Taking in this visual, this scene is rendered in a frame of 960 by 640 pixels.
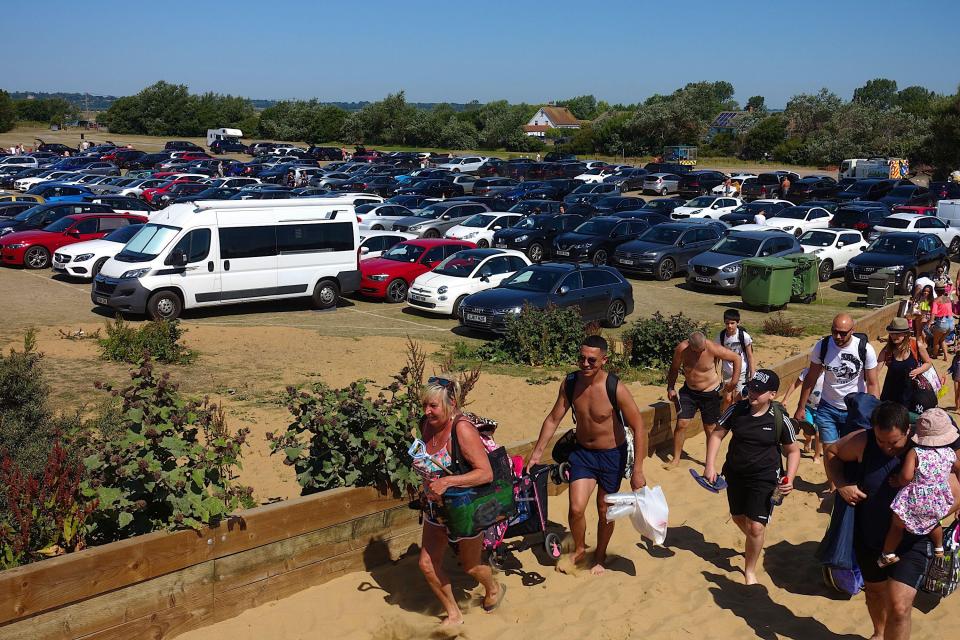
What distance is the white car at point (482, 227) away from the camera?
28.1 meters

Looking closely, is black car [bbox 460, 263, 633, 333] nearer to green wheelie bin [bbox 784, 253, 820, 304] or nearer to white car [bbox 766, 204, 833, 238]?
green wheelie bin [bbox 784, 253, 820, 304]

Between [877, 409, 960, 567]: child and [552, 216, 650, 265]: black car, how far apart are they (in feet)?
70.0

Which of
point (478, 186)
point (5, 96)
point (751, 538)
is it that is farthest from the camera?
point (5, 96)

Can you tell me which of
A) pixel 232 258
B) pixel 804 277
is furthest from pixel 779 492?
pixel 804 277

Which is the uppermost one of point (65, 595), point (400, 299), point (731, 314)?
point (731, 314)

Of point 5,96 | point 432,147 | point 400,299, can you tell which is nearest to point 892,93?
point 432,147

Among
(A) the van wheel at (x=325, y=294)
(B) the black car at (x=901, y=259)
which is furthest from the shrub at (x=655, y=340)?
(B) the black car at (x=901, y=259)

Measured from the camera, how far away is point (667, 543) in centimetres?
752

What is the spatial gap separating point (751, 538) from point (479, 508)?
228 cm

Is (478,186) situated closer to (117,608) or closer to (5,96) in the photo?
(117,608)

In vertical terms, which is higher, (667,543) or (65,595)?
(65,595)

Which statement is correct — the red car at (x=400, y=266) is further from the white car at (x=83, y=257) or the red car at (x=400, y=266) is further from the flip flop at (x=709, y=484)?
the flip flop at (x=709, y=484)

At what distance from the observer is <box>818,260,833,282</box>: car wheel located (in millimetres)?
26000

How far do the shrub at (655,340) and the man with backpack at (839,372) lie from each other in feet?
18.0
